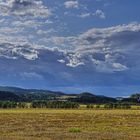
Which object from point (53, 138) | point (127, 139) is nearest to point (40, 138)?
point (53, 138)

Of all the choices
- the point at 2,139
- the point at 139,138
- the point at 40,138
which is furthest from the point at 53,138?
the point at 139,138

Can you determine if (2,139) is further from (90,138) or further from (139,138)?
(139,138)

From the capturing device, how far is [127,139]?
42.1 metres

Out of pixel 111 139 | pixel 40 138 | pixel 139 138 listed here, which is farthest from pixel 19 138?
pixel 139 138

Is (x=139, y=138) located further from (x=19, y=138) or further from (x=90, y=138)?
(x=19, y=138)

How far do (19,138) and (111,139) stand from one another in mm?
8262

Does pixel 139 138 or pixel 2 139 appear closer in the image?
pixel 2 139

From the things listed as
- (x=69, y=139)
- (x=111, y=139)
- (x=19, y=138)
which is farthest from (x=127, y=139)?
(x=19, y=138)

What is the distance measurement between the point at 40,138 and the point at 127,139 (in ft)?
25.6

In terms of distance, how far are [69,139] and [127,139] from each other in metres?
5.25

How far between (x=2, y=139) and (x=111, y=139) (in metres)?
9.51

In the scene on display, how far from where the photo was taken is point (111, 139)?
41656mm

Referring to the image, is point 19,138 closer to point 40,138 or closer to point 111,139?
point 40,138

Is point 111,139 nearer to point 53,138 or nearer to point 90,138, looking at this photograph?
point 90,138
